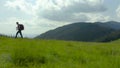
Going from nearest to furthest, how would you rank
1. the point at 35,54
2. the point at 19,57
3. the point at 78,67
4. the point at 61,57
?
the point at 78,67, the point at 19,57, the point at 35,54, the point at 61,57

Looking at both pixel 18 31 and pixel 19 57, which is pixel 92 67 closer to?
pixel 19 57

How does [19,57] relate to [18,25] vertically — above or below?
below

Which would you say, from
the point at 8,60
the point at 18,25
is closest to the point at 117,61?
the point at 8,60

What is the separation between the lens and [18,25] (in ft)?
156

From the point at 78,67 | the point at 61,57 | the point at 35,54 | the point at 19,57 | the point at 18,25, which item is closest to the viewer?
the point at 78,67

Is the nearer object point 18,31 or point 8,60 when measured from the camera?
point 8,60

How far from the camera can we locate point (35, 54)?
56.9ft

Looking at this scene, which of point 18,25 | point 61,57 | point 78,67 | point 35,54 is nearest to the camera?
point 78,67

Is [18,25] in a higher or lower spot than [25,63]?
higher

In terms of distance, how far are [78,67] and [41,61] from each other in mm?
Result: 3149

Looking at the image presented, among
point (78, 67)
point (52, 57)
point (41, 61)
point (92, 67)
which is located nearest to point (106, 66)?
point (92, 67)

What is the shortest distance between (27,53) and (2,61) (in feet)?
4.36

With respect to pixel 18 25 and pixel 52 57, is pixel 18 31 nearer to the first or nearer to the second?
pixel 18 25

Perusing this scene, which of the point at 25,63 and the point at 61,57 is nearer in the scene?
the point at 25,63
